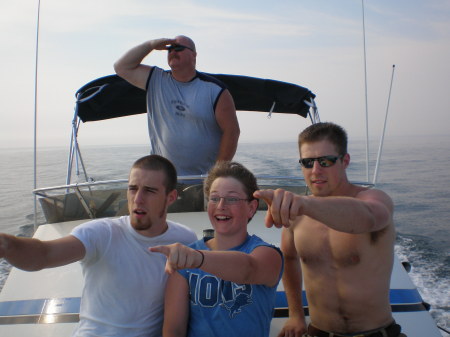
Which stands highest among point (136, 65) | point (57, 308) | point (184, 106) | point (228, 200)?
point (136, 65)

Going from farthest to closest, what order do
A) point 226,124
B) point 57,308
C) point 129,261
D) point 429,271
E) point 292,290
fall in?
point 429,271 < point 226,124 < point 57,308 < point 292,290 < point 129,261

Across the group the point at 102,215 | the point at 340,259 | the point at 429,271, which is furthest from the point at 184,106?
the point at 429,271

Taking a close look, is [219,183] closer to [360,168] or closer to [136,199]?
[136,199]

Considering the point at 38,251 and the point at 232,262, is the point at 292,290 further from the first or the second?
the point at 38,251

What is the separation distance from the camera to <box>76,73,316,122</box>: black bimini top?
171 inches

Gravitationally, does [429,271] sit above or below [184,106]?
below

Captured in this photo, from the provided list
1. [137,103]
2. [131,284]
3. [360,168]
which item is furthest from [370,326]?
[360,168]

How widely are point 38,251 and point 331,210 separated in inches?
41.8

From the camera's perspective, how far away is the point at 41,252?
1590mm

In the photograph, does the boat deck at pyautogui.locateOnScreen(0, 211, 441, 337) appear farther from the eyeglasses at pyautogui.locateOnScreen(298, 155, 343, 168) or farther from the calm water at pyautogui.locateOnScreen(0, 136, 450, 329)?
the calm water at pyautogui.locateOnScreen(0, 136, 450, 329)

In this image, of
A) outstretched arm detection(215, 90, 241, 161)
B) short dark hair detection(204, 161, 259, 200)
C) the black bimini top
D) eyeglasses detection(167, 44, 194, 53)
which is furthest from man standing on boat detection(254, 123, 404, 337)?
the black bimini top

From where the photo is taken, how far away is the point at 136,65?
330 centimetres

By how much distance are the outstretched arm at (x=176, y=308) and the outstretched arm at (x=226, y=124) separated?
1550 mm

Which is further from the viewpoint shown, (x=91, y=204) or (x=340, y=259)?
(x=91, y=204)
